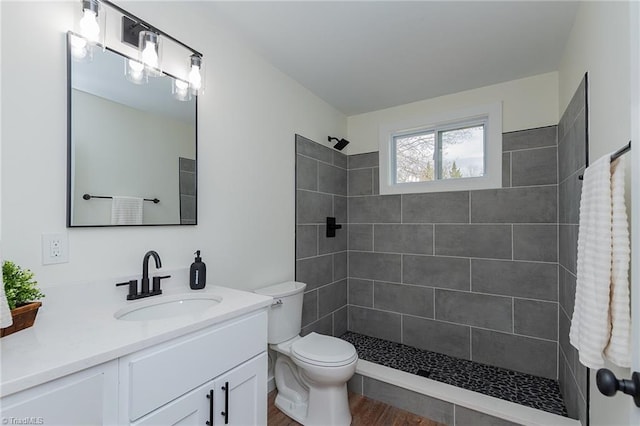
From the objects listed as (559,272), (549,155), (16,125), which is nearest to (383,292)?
(559,272)

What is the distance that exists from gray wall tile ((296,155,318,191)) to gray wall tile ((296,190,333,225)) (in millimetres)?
60

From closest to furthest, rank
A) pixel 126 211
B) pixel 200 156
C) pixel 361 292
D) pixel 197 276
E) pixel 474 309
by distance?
pixel 126 211 < pixel 197 276 < pixel 200 156 < pixel 474 309 < pixel 361 292

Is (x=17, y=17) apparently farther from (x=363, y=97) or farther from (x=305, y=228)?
(x=363, y=97)

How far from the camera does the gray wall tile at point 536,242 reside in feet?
7.50

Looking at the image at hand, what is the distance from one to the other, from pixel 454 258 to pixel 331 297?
120 centimetres

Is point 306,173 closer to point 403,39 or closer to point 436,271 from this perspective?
point 403,39

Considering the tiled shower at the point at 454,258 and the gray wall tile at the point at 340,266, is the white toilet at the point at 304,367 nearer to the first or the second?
the tiled shower at the point at 454,258

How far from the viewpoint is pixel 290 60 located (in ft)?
7.30

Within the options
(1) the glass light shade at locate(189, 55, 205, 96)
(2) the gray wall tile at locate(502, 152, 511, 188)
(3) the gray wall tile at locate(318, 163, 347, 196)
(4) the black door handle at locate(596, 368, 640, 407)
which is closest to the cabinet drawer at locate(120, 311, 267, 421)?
(4) the black door handle at locate(596, 368, 640, 407)

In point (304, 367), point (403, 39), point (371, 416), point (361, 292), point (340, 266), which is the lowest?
point (371, 416)

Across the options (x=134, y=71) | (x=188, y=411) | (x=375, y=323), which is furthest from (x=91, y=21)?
(x=375, y=323)

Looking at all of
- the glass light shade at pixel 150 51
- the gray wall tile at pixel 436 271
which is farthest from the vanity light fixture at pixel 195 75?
the gray wall tile at pixel 436 271

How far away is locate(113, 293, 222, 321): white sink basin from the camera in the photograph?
4.35ft

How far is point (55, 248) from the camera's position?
1168 millimetres
